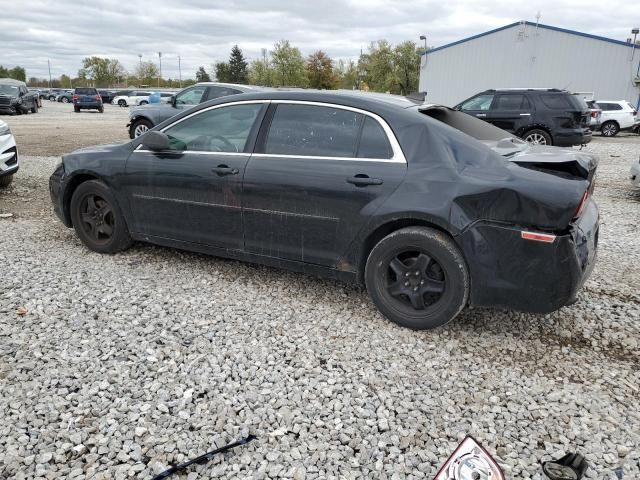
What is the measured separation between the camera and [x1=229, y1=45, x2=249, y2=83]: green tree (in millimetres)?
76125

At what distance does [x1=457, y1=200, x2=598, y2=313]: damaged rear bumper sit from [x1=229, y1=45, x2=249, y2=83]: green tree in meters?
77.1

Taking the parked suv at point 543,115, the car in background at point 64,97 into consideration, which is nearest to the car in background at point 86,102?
the car in background at point 64,97

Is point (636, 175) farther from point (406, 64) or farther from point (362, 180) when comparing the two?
point (406, 64)

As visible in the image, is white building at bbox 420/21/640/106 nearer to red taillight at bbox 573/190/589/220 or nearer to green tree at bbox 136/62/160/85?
red taillight at bbox 573/190/589/220

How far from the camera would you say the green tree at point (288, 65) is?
6284 cm

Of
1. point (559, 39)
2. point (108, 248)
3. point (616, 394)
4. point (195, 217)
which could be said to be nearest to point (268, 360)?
point (195, 217)

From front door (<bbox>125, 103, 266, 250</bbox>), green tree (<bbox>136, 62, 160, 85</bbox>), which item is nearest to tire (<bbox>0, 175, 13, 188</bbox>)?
front door (<bbox>125, 103, 266, 250</bbox>)

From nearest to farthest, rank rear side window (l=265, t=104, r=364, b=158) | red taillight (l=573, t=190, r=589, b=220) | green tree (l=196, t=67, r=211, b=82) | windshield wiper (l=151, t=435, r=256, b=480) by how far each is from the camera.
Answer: windshield wiper (l=151, t=435, r=256, b=480)
red taillight (l=573, t=190, r=589, b=220)
rear side window (l=265, t=104, r=364, b=158)
green tree (l=196, t=67, r=211, b=82)

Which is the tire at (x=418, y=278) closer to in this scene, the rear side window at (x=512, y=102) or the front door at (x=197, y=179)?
the front door at (x=197, y=179)

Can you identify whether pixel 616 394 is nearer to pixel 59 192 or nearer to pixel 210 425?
pixel 210 425

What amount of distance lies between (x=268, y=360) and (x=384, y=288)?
3.25ft

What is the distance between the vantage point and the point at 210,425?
8.45 ft

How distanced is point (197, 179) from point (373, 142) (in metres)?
1.55

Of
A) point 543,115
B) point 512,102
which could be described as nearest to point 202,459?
point 543,115
